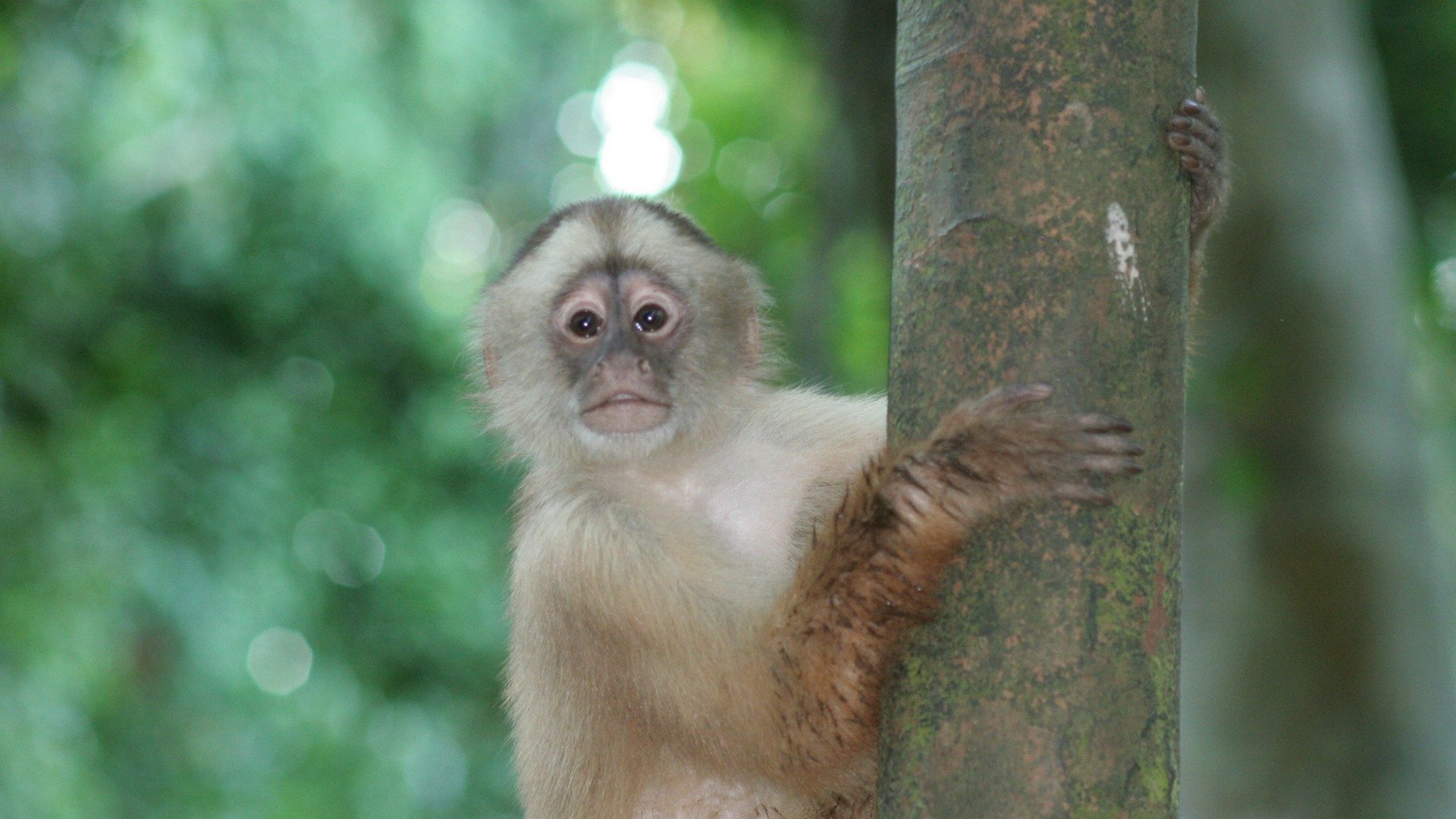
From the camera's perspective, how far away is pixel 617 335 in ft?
15.0

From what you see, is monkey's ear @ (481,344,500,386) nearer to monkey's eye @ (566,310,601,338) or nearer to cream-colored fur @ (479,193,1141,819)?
cream-colored fur @ (479,193,1141,819)

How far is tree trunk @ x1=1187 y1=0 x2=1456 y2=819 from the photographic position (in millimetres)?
7801

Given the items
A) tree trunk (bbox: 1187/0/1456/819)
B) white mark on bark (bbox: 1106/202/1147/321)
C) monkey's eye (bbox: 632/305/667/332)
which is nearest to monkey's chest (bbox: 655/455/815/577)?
monkey's eye (bbox: 632/305/667/332)

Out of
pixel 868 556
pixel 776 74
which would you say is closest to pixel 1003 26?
pixel 868 556

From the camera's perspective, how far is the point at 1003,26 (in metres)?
2.54

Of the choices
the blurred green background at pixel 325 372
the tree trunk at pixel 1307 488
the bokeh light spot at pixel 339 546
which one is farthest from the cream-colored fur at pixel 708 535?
the bokeh light spot at pixel 339 546

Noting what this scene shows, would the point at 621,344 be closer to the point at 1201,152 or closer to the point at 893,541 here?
the point at 893,541

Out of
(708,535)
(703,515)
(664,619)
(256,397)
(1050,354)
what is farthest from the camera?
(256,397)

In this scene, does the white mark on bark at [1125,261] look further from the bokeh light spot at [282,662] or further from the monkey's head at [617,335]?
the bokeh light spot at [282,662]

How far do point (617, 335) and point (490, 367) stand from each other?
75cm

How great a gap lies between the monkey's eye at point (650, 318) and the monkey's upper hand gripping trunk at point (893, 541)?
1.49 m

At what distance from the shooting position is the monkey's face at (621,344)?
442 cm

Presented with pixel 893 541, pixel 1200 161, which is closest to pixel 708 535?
pixel 893 541

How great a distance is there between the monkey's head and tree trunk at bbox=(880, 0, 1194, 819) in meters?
1.90
